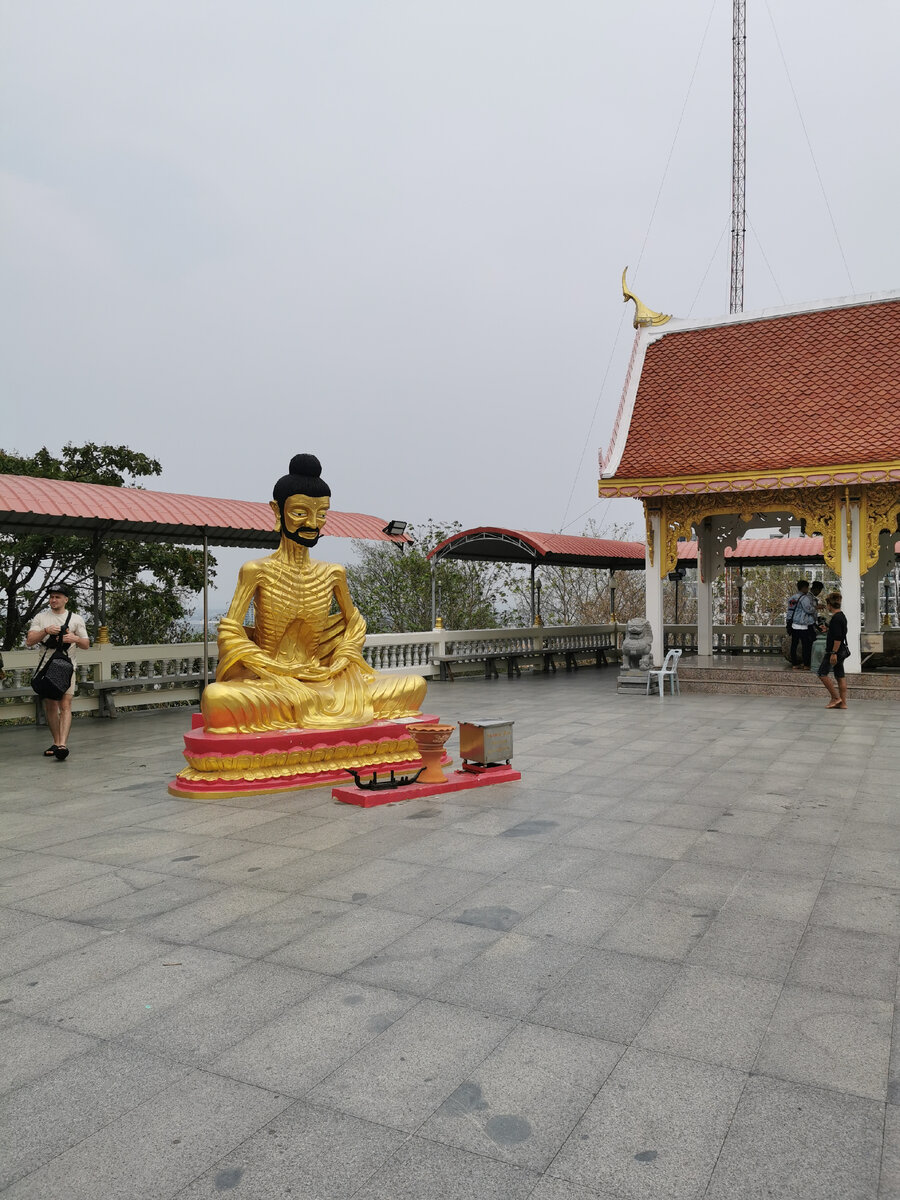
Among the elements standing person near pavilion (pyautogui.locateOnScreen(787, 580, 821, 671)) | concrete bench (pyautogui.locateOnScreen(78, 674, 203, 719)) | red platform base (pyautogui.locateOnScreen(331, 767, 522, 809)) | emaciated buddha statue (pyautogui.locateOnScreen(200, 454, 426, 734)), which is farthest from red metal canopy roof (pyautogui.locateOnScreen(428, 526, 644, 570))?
red platform base (pyautogui.locateOnScreen(331, 767, 522, 809))

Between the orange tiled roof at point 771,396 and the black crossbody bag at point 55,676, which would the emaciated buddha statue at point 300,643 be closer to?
the black crossbody bag at point 55,676

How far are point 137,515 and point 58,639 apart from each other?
2.04 m

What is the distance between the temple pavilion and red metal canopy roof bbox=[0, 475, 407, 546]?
473cm

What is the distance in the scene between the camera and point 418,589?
22234 mm

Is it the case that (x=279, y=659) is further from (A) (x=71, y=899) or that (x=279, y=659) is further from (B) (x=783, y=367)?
(B) (x=783, y=367)

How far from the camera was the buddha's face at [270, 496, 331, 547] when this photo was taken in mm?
8133

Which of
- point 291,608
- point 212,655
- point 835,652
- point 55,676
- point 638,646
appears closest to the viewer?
point 291,608

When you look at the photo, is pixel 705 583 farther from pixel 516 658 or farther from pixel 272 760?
pixel 272 760

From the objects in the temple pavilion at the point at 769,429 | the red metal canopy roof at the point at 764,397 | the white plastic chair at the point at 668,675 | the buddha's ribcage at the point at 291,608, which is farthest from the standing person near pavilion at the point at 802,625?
the buddha's ribcage at the point at 291,608

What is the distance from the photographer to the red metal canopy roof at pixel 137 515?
9.42 m

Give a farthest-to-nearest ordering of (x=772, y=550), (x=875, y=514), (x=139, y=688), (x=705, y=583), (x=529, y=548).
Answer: (x=772, y=550), (x=705, y=583), (x=529, y=548), (x=875, y=514), (x=139, y=688)

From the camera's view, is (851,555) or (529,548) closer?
(851,555)

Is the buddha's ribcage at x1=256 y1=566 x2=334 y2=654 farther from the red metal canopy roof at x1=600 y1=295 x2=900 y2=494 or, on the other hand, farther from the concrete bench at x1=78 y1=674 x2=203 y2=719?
the red metal canopy roof at x1=600 y1=295 x2=900 y2=494

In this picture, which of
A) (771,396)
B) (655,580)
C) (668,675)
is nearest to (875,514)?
(771,396)
